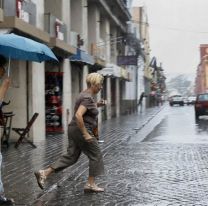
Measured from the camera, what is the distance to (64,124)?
20.7 meters

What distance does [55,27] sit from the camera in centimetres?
1938

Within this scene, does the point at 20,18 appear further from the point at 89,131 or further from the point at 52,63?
the point at 89,131

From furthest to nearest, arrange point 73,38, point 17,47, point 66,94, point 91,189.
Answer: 1. point 73,38
2. point 66,94
3. point 17,47
4. point 91,189

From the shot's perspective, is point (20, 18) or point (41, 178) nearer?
point (41, 178)

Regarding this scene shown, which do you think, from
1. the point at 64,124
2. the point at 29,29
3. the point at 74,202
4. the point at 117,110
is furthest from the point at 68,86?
the point at 117,110

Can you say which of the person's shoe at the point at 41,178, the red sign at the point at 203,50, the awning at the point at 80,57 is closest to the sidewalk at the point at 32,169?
the person's shoe at the point at 41,178

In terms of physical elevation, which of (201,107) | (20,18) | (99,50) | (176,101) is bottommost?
(176,101)

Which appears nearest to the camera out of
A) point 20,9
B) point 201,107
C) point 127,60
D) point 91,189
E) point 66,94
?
point 91,189

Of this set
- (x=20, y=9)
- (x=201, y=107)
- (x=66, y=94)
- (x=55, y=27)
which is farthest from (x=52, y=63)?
(x=201, y=107)

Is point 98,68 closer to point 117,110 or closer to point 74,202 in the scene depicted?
point 117,110

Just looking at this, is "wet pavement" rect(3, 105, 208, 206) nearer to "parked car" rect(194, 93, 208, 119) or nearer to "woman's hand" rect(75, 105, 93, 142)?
"woman's hand" rect(75, 105, 93, 142)

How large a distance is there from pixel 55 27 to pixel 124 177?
10.4m

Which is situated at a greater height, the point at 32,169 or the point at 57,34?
the point at 57,34

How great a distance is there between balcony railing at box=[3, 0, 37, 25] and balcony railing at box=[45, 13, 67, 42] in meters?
1.63
